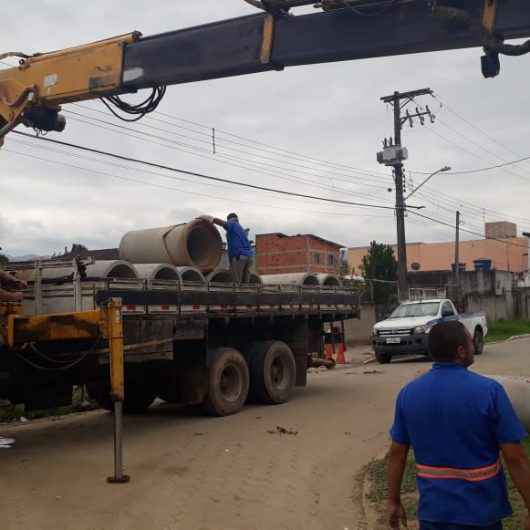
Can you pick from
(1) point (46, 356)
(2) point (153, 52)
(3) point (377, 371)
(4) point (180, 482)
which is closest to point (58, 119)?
(2) point (153, 52)

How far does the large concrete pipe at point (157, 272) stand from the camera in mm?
10164

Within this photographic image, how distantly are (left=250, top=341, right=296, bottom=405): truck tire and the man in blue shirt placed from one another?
350 inches

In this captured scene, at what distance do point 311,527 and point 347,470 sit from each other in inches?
80.2

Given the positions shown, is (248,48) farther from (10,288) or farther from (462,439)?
(462,439)

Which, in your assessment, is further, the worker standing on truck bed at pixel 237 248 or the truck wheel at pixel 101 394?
the worker standing on truck bed at pixel 237 248

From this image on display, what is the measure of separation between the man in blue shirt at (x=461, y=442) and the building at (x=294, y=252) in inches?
1631

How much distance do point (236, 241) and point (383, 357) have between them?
10.2m

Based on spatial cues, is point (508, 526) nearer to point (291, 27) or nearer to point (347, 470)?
point (347, 470)

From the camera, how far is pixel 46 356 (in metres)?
9.02

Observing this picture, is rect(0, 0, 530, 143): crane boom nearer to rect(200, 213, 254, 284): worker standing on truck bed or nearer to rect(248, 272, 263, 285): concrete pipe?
rect(200, 213, 254, 284): worker standing on truck bed

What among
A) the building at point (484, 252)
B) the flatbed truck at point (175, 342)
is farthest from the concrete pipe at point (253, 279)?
the building at point (484, 252)

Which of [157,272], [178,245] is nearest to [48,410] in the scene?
[178,245]

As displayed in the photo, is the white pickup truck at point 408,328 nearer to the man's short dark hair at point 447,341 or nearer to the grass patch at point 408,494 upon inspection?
the grass patch at point 408,494

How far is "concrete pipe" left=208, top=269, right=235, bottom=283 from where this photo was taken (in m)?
12.1
